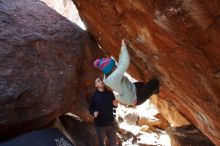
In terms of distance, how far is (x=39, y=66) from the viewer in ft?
26.0

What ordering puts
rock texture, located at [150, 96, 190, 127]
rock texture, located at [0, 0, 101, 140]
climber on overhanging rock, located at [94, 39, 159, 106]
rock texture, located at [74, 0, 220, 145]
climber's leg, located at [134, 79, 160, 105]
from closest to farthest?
rock texture, located at [74, 0, 220, 145]
climber on overhanging rock, located at [94, 39, 159, 106]
climber's leg, located at [134, 79, 160, 105]
rock texture, located at [0, 0, 101, 140]
rock texture, located at [150, 96, 190, 127]

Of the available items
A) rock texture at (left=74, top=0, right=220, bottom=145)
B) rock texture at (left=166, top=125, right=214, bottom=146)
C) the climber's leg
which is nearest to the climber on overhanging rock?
the climber's leg

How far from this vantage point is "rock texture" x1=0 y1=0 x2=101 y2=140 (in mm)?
7375

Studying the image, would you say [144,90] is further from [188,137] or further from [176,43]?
[188,137]

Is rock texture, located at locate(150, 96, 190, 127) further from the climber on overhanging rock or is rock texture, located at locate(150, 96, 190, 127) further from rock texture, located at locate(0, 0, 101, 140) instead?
the climber on overhanging rock

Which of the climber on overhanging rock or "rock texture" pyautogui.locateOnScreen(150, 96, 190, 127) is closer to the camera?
the climber on overhanging rock

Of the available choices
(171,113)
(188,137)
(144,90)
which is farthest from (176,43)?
(171,113)

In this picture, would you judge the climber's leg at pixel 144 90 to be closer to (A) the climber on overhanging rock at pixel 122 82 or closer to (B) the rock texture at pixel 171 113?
(A) the climber on overhanging rock at pixel 122 82

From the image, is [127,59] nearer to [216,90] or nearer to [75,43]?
[216,90]

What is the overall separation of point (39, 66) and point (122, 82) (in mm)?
2969

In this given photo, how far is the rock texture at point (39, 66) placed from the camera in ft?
24.2

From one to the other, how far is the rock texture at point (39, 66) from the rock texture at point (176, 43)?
1294 mm

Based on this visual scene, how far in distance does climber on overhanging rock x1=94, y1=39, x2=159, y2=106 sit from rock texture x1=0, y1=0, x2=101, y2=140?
248 cm

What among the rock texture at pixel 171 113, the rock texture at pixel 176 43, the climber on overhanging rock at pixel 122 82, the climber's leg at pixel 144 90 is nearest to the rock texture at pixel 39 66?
the rock texture at pixel 176 43
